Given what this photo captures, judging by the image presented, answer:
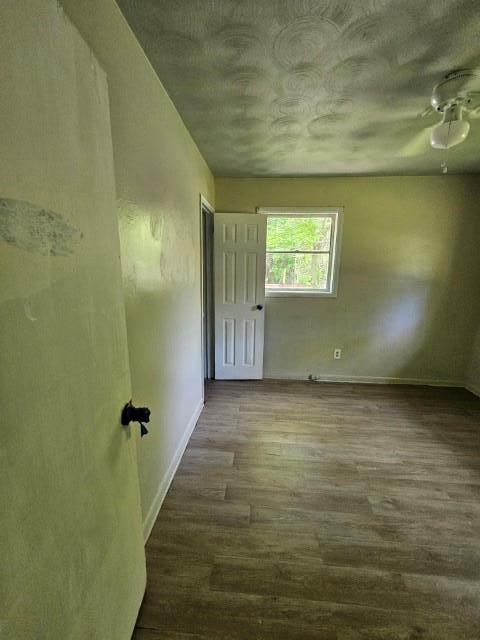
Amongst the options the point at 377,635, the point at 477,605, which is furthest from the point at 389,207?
the point at 377,635

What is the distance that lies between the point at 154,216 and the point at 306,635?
1.95 meters

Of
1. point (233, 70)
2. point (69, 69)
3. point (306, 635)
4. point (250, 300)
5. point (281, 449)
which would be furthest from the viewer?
point (250, 300)

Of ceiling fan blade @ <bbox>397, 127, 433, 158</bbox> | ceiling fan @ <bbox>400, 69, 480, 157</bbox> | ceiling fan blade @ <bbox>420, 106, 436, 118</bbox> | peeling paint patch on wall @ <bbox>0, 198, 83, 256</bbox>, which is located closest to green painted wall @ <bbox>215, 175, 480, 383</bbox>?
ceiling fan blade @ <bbox>397, 127, 433, 158</bbox>

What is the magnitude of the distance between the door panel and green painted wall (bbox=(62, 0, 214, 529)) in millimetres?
333

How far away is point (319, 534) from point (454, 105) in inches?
99.8

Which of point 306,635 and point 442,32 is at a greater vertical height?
point 442,32

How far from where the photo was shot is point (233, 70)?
1341 mm

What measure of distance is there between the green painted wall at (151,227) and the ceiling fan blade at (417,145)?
1716mm

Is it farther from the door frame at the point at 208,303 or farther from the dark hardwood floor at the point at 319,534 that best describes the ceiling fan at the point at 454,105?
the dark hardwood floor at the point at 319,534

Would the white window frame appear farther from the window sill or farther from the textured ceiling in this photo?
the textured ceiling

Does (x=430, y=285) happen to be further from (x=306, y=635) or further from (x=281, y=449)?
(x=306, y=635)

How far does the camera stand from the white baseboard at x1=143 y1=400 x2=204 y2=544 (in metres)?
1.41

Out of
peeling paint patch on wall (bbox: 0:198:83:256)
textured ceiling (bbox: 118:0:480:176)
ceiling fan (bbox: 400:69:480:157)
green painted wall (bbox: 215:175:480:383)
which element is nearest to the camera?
peeling paint patch on wall (bbox: 0:198:83:256)

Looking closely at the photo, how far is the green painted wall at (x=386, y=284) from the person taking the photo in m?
2.93
